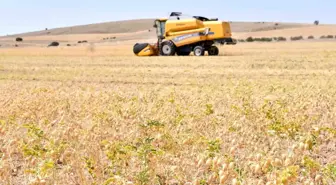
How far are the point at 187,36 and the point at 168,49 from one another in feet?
5.31

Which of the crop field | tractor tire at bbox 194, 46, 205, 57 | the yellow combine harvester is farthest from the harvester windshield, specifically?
the crop field

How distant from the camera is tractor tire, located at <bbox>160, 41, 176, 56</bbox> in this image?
2911cm

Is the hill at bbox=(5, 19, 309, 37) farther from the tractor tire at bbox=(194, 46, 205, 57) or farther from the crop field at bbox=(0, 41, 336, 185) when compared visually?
the crop field at bbox=(0, 41, 336, 185)

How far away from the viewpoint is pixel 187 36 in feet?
93.6

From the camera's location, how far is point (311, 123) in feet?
24.0

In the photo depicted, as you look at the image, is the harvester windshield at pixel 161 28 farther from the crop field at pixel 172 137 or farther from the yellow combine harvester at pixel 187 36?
the crop field at pixel 172 137

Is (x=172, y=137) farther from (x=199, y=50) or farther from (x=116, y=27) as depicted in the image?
(x=116, y=27)

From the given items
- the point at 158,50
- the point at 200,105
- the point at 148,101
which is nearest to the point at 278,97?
the point at 200,105

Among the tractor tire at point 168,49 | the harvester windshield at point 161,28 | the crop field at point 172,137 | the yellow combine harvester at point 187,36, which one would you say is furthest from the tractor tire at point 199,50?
the crop field at point 172,137

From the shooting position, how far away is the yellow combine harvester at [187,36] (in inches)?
1093

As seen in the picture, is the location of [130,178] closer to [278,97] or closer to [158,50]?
[278,97]

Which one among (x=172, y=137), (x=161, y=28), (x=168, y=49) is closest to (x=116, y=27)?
(x=161, y=28)

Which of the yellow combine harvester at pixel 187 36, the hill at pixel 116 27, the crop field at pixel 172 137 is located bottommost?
the crop field at pixel 172 137

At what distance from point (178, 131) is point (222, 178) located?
3147 millimetres
